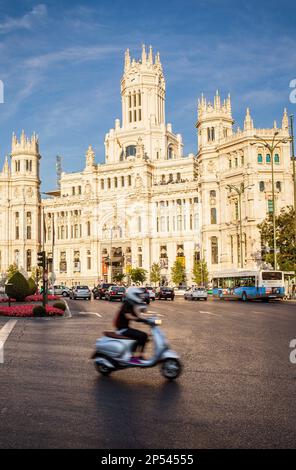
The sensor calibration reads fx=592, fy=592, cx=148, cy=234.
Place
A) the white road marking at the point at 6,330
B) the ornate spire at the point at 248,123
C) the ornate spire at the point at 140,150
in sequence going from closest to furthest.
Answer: the white road marking at the point at 6,330 → the ornate spire at the point at 248,123 → the ornate spire at the point at 140,150

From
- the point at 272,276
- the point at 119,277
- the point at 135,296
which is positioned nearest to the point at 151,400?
the point at 135,296

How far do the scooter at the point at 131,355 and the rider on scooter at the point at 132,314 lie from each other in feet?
0.31

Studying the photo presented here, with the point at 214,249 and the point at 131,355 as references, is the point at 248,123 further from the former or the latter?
the point at 131,355

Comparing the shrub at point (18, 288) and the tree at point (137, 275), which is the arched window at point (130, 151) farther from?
the shrub at point (18, 288)

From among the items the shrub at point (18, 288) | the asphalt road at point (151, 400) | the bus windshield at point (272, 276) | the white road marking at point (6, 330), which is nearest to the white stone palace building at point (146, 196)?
the bus windshield at point (272, 276)

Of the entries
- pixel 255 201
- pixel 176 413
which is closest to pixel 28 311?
pixel 176 413

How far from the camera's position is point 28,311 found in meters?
26.7

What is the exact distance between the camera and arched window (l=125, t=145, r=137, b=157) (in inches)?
4776

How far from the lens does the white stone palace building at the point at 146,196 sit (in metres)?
85.1

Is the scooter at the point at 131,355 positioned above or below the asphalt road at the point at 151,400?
above

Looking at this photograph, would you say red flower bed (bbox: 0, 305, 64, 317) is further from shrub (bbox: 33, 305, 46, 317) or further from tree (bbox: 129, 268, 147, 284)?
tree (bbox: 129, 268, 147, 284)

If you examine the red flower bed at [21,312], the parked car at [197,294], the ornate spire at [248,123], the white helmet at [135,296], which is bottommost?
the parked car at [197,294]

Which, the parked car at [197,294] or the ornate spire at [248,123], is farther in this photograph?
the ornate spire at [248,123]

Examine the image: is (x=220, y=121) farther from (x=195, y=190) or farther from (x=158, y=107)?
(x=158, y=107)
